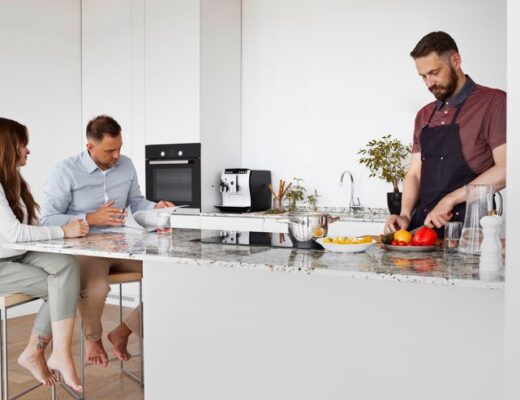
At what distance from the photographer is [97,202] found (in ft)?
10.6

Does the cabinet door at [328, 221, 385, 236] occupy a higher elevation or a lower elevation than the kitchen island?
higher

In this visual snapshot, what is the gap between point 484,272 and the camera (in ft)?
5.43

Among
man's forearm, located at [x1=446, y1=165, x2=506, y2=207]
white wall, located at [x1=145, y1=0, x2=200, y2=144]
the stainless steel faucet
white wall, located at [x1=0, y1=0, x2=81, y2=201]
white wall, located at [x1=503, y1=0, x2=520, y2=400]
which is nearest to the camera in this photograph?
white wall, located at [x1=503, y1=0, x2=520, y2=400]

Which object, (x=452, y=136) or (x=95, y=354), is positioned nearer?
(x=452, y=136)

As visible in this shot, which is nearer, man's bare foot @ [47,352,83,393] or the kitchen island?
the kitchen island

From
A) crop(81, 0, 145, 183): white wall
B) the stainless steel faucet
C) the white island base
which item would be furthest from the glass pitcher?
crop(81, 0, 145, 183): white wall

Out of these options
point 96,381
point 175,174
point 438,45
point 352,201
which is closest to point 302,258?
point 438,45

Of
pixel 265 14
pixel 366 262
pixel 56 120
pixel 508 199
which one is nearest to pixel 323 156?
pixel 265 14

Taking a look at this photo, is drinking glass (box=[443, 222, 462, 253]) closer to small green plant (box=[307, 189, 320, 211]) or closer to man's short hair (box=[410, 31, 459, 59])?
man's short hair (box=[410, 31, 459, 59])

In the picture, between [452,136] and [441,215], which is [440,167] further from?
[441,215]

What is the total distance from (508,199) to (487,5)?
2.97 m

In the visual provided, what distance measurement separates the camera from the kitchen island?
1742 mm

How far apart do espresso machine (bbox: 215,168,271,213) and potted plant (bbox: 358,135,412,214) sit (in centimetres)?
91

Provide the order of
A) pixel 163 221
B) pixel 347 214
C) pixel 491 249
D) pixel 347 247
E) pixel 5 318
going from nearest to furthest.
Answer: pixel 491 249
pixel 347 247
pixel 163 221
pixel 5 318
pixel 347 214
